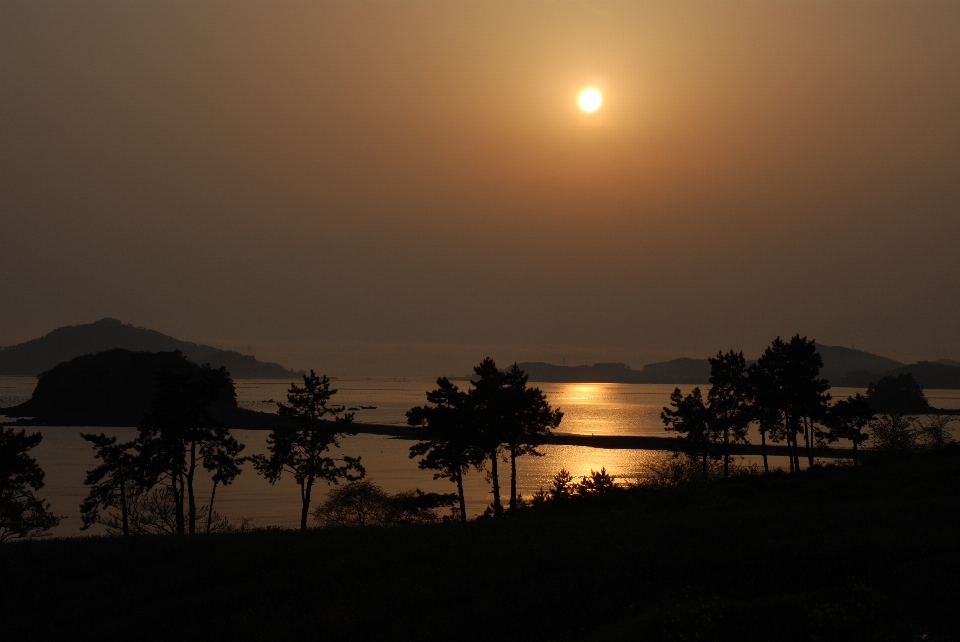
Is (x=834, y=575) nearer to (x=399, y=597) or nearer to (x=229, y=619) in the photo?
(x=399, y=597)

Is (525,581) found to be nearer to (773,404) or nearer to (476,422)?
(476,422)

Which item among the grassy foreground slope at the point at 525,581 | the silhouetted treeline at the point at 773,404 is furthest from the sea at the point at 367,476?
the grassy foreground slope at the point at 525,581

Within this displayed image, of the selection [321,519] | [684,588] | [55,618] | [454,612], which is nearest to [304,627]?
[454,612]

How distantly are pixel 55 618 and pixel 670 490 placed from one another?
28.9 meters

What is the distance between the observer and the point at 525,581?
16281 millimetres

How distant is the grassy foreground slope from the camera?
12.8 meters

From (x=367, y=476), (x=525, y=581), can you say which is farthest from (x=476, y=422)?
(x=367, y=476)

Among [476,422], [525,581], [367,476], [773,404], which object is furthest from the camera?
[367,476]

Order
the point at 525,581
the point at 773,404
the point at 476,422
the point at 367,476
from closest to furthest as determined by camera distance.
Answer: the point at 525,581
the point at 476,422
the point at 773,404
the point at 367,476

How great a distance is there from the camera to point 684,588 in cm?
1480

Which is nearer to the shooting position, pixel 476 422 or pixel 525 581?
pixel 525 581

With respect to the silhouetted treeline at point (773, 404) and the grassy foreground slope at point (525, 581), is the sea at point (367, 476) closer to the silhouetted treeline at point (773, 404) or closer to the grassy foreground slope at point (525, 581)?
the silhouetted treeline at point (773, 404)

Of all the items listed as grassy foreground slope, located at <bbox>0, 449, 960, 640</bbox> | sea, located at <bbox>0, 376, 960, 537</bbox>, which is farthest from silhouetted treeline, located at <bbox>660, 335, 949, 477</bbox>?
grassy foreground slope, located at <bbox>0, 449, 960, 640</bbox>

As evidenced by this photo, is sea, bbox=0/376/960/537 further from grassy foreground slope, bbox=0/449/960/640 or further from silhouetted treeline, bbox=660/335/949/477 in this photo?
grassy foreground slope, bbox=0/449/960/640
